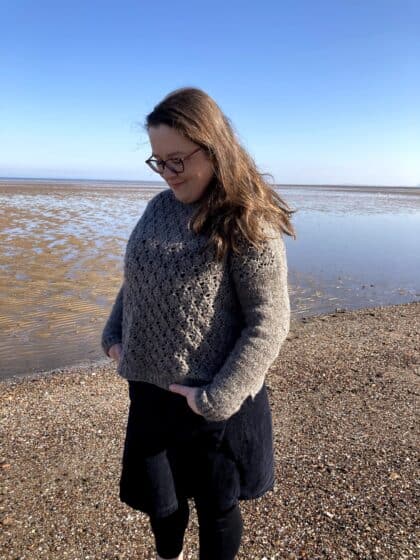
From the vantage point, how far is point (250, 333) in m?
1.62

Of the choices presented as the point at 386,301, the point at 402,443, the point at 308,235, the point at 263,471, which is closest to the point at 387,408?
the point at 402,443

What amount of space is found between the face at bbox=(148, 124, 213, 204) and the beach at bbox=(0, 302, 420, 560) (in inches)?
83.9

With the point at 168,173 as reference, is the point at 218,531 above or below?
below

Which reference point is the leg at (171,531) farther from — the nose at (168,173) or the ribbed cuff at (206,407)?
the nose at (168,173)

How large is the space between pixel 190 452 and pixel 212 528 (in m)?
0.34

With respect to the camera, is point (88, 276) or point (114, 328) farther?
point (88, 276)

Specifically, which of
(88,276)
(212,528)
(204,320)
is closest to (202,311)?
(204,320)

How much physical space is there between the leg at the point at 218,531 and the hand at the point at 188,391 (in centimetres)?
48

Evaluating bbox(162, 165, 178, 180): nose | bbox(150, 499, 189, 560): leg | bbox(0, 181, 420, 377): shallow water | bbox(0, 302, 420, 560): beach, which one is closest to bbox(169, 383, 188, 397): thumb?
bbox(150, 499, 189, 560): leg

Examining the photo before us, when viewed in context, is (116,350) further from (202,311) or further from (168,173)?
(168,173)

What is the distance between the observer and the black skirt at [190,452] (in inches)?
70.1

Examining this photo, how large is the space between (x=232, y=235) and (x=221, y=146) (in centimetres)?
32

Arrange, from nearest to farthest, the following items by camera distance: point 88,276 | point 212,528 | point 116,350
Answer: point 212,528, point 116,350, point 88,276

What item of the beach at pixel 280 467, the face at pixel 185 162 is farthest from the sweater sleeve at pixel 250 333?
the beach at pixel 280 467
